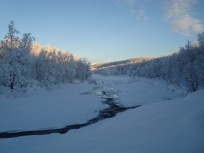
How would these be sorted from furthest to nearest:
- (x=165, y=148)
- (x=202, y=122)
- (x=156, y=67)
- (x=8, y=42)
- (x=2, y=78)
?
(x=156, y=67) < (x=8, y=42) < (x=2, y=78) < (x=202, y=122) < (x=165, y=148)

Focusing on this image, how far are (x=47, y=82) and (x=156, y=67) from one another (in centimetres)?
7924

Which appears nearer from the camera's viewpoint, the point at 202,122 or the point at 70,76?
the point at 202,122

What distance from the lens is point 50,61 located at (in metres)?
62.5

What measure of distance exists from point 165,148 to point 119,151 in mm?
1709

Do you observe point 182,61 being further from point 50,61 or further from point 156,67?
point 156,67

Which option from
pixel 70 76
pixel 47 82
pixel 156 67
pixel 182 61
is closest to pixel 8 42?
pixel 47 82

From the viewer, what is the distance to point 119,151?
6.34 m

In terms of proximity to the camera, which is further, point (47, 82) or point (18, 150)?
point (47, 82)

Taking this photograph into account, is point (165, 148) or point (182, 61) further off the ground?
point (182, 61)

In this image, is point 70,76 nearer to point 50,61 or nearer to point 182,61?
point 50,61

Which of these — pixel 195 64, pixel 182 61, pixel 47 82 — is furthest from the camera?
pixel 47 82

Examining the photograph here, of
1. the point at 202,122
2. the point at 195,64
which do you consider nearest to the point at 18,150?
the point at 202,122

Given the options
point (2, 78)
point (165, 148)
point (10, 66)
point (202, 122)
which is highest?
point (10, 66)

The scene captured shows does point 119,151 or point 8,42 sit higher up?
point 8,42
